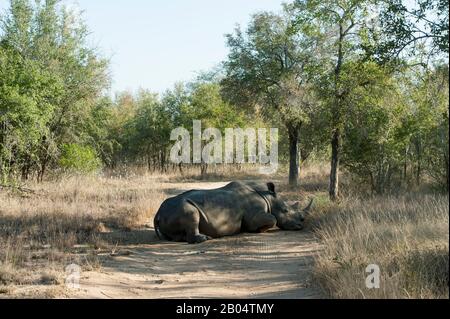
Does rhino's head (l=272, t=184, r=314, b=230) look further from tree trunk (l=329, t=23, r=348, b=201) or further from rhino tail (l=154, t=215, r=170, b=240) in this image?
tree trunk (l=329, t=23, r=348, b=201)

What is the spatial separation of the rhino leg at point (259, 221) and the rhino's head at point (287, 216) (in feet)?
1.28

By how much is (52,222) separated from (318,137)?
9.80 metres

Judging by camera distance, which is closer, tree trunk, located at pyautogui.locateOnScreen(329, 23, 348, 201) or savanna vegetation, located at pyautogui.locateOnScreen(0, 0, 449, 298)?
savanna vegetation, located at pyautogui.locateOnScreen(0, 0, 449, 298)

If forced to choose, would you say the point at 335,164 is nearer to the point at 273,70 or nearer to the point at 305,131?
the point at 305,131

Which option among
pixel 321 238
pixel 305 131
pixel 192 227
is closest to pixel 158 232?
pixel 192 227

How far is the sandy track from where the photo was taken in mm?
7625

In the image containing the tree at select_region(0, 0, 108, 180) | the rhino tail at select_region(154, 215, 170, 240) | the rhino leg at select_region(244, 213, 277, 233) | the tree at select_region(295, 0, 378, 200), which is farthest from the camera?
the tree at select_region(0, 0, 108, 180)

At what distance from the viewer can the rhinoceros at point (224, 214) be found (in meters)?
12.3

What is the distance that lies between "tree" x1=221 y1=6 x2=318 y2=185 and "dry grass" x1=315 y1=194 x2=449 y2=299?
14.9m

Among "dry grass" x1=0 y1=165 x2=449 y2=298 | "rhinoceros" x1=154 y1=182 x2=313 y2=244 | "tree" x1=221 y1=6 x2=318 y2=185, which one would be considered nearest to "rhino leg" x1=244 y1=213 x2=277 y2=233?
"rhinoceros" x1=154 y1=182 x2=313 y2=244

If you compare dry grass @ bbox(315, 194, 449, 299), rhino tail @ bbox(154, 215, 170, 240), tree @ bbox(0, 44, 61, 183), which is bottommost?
rhino tail @ bbox(154, 215, 170, 240)
